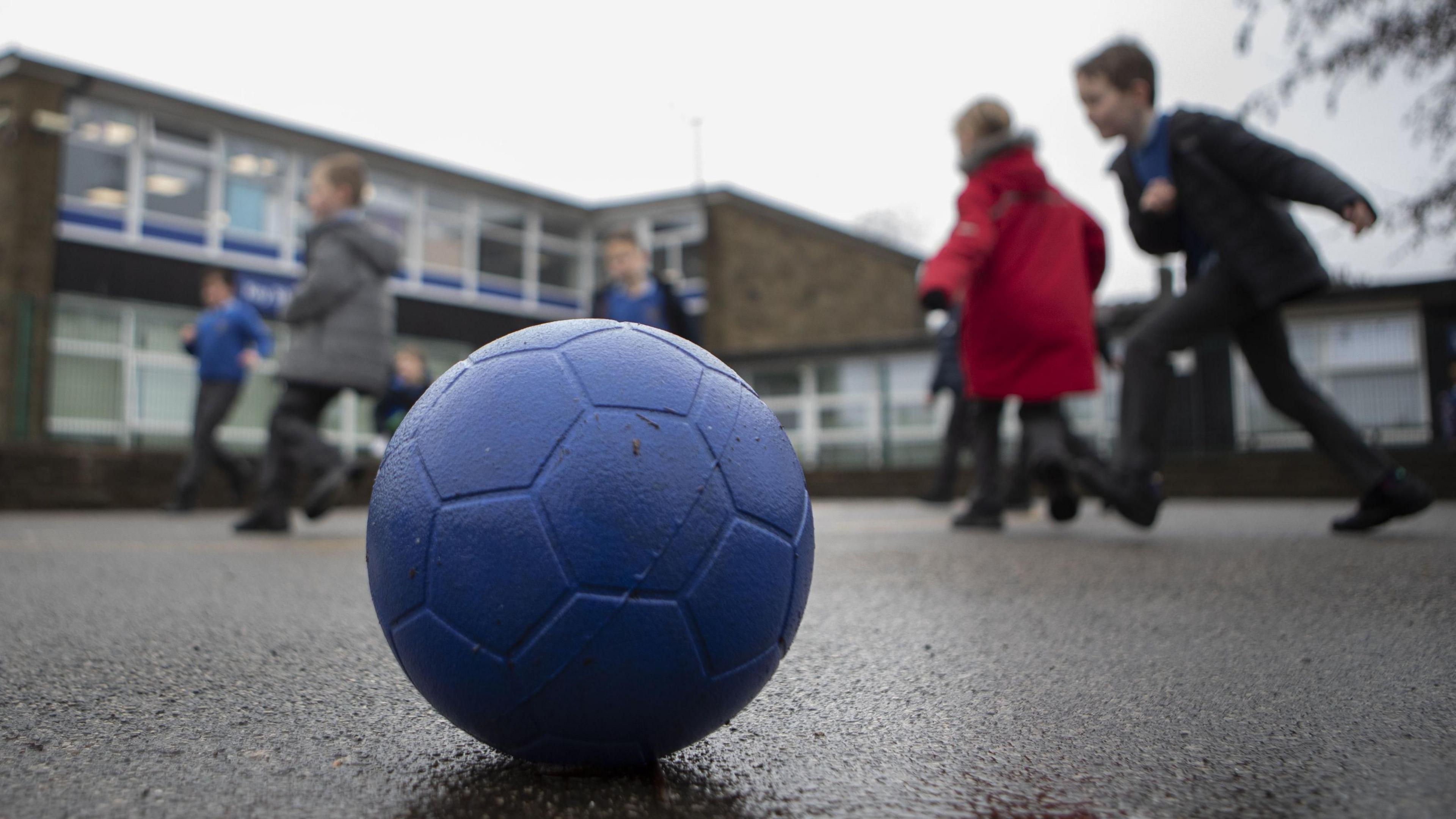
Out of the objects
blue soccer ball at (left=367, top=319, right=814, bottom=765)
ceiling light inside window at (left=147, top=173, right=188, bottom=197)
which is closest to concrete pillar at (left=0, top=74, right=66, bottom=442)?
ceiling light inside window at (left=147, top=173, right=188, bottom=197)

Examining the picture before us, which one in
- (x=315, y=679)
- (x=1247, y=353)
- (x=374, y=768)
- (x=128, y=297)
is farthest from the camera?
(x=128, y=297)

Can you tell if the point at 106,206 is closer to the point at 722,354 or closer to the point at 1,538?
the point at 722,354

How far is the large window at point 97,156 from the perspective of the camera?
20.9m

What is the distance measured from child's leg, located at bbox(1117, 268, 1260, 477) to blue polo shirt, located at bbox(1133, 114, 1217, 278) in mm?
162

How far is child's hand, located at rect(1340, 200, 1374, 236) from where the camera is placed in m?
4.28

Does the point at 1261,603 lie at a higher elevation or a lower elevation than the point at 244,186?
lower

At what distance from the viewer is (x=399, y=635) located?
1661mm

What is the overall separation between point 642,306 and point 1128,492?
3.30 meters

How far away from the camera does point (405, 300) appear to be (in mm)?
26375

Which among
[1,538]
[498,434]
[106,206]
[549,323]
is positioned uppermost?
[106,206]

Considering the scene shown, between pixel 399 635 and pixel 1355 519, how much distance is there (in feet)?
17.0

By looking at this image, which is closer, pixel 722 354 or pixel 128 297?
pixel 128 297

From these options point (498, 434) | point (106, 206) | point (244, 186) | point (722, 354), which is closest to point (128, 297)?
point (106, 206)

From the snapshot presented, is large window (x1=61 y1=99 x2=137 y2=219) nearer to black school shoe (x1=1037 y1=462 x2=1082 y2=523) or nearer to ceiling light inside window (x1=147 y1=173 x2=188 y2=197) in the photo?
ceiling light inside window (x1=147 y1=173 x2=188 y2=197)
